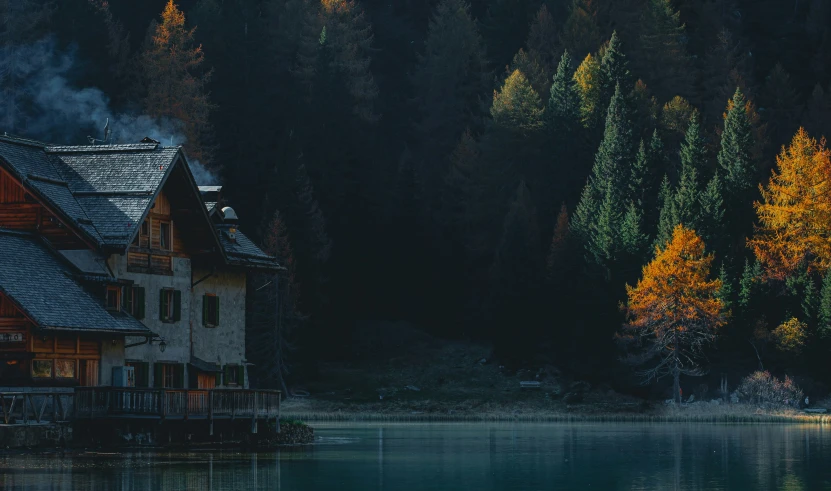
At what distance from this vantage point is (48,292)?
59.2m

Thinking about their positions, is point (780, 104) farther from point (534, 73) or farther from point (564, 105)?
point (564, 105)

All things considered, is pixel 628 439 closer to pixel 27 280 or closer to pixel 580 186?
pixel 27 280

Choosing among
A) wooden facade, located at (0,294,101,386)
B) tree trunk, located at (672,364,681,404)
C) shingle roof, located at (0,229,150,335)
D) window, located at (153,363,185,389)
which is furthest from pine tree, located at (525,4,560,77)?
wooden facade, located at (0,294,101,386)

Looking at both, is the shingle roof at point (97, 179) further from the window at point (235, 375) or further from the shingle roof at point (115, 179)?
the window at point (235, 375)

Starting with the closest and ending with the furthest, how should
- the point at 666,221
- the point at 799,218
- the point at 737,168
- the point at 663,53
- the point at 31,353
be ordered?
the point at 31,353, the point at 666,221, the point at 799,218, the point at 737,168, the point at 663,53

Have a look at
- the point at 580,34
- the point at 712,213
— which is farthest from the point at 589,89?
the point at 712,213

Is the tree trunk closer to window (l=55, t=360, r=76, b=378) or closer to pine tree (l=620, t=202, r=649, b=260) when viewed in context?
pine tree (l=620, t=202, r=649, b=260)

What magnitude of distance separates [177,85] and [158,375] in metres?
54.4

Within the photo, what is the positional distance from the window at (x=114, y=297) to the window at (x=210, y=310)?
6861 millimetres

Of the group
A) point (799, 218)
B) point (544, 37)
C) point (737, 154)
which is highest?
point (544, 37)

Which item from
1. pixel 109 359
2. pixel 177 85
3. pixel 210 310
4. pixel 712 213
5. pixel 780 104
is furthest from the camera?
pixel 780 104

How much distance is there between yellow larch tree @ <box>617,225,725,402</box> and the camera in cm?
10069

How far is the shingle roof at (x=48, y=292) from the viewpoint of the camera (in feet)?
189

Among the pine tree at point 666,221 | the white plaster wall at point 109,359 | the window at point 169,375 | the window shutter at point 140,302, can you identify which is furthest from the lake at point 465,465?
the pine tree at point 666,221
